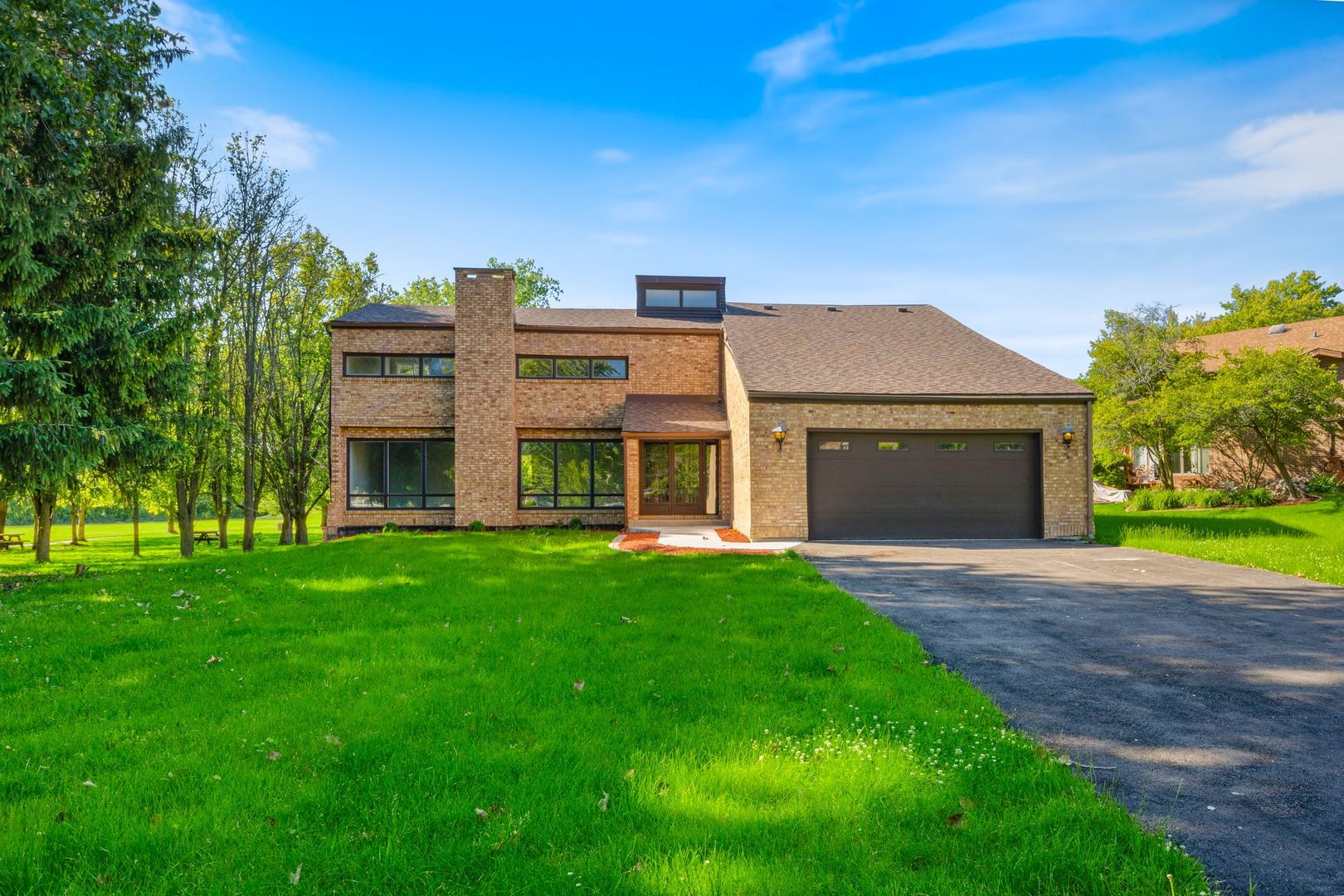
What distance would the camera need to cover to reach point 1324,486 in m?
22.1

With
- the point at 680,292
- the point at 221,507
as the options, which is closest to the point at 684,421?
the point at 680,292

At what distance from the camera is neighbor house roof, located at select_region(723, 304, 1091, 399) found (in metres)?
15.2

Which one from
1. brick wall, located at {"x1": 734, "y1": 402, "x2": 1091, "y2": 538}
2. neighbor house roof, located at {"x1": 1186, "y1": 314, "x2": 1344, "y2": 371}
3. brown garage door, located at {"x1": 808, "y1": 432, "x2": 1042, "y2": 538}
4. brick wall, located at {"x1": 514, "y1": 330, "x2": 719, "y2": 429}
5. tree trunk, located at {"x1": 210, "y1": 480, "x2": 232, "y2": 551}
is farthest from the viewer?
neighbor house roof, located at {"x1": 1186, "y1": 314, "x2": 1344, "y2": 371}

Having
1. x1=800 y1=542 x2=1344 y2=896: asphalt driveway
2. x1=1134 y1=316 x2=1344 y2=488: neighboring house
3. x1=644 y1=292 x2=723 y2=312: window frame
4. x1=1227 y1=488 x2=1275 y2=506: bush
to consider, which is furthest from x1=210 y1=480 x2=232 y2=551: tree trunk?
x1=1134 y1=316 x2=1344 y2=488: neighboring house

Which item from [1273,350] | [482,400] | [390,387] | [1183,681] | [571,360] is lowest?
[1183,681]

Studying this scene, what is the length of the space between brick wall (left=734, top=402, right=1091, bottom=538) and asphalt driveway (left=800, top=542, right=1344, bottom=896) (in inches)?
168

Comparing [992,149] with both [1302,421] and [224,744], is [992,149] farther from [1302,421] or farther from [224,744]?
[1302,421]

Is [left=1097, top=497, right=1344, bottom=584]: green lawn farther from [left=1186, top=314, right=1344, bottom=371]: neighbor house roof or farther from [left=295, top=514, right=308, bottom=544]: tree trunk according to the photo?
[left=295, top=514, right=308, bottom=544]: tree trunk

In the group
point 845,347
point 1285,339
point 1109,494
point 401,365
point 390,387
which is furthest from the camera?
point 1109,494

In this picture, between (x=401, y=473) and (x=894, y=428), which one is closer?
(x=894, y=428)

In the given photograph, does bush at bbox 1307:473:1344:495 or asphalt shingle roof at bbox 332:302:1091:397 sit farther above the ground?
asphalt shingle roof at bbox 332:302:1091:397

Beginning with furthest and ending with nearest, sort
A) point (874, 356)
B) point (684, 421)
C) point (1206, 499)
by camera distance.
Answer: point (1206, 499), point (684, 421), point (874, 356)

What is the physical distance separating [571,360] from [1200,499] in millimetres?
22422

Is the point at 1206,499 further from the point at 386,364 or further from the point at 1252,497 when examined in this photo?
the point at 386,364
